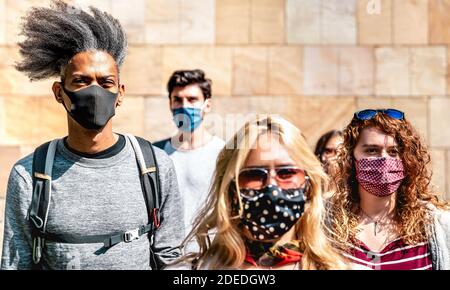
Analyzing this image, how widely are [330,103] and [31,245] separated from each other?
552 cm

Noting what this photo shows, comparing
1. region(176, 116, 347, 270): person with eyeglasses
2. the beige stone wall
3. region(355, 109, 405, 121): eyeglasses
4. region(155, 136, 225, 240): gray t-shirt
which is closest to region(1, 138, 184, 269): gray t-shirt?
region(176, 116, 347, 270): person with eyeglasses

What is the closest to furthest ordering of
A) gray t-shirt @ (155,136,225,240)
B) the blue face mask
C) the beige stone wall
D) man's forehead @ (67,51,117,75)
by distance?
man's forehead @ (67,51,117,75) < gray t-shirt @ (155,136,225,240) < the blue face mask < the beige stone wall

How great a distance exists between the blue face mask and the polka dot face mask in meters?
2.70

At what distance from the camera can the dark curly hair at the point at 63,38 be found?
171 inches

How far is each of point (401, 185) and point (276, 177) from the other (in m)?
0.99

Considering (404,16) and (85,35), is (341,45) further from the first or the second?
(85,35)

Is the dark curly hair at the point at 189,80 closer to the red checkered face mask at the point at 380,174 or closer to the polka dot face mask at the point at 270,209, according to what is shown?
the red checkered face mask at the point at 380,174

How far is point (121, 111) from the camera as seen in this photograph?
9219mm

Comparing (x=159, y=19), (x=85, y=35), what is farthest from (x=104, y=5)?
(x=85, y=35)

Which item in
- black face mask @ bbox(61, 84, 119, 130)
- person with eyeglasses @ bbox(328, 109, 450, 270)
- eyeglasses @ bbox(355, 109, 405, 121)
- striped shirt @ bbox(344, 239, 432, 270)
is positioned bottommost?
striped shirt @ bbox(344, 239, 432, 270)

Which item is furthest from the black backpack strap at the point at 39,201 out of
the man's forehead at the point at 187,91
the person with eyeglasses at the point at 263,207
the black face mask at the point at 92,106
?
the man's forehead at the point at 187,91

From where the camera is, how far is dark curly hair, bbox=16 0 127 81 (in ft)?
14.2

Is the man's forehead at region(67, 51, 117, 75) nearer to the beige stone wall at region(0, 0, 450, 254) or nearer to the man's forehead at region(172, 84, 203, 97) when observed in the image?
the man's forehead at region(172, 84, 203, 97)

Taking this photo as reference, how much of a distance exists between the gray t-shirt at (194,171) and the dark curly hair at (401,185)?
135cm
